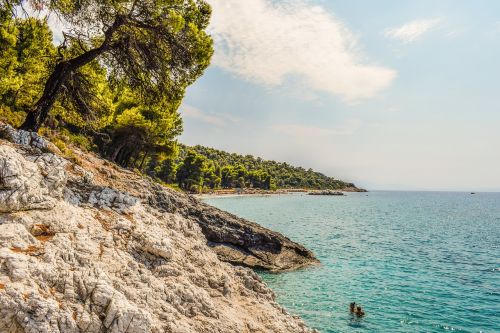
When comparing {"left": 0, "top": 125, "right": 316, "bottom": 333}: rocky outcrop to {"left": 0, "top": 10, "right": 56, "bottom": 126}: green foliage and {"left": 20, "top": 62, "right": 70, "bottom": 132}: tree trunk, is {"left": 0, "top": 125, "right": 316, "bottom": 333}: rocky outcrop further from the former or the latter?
{"left": 0, "top": 10, "right": 56, "bottom": 126}: green foliage

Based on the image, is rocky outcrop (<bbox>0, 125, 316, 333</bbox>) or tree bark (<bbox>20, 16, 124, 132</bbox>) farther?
tree bark (<bbox>20, 16, 124, 132</bbox>)

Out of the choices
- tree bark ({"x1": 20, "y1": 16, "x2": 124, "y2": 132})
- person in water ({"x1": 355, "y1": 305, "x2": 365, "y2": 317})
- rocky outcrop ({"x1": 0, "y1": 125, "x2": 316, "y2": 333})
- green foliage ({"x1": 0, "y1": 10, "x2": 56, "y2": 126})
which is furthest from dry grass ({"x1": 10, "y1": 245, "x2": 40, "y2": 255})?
person in water ({"x1": 355, "y1": 305, "x2": 365, "y2": 317})

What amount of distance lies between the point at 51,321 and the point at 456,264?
40.6m

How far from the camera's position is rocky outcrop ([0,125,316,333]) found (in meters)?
8.30

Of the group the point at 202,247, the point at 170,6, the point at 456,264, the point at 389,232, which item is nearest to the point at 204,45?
the point at 170,6

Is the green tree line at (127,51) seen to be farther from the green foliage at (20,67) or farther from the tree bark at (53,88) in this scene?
the green foliage at (20,67)

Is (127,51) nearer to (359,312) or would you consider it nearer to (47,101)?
(47,101)

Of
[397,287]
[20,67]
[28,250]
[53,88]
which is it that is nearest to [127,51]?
[53,88]

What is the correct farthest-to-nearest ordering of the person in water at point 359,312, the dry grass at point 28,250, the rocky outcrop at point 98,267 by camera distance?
the person in water at point 359,312, the dry grass at point 28,250, the rocky outcrop at point 98,267

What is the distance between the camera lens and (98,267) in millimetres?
9938

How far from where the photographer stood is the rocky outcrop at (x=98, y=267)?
8.30m

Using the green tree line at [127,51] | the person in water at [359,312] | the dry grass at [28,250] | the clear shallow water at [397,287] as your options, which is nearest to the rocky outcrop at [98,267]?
the dry grass at [28,250]

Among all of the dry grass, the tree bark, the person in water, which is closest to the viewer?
the dry grass

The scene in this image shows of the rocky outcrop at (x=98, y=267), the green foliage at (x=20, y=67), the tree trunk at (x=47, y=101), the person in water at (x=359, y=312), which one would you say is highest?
the green foliage at (x=20, y=67)
